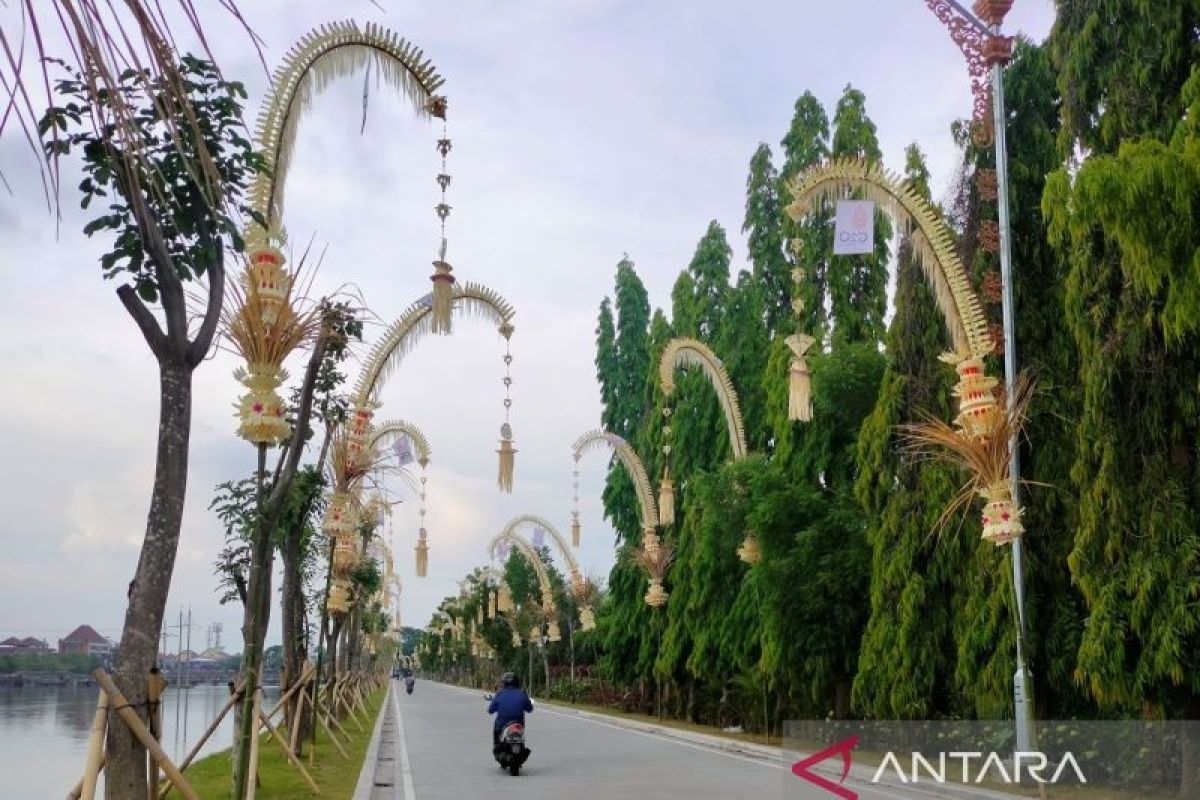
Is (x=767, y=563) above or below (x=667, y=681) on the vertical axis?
above

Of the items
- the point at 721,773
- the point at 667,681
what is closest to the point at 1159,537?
the point at 721,773

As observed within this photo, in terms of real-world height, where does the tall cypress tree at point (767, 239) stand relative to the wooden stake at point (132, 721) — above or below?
above

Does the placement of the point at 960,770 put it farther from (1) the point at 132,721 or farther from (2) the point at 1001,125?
(1) the point at 132,721

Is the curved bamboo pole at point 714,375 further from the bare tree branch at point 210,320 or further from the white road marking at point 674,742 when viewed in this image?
the bare tree branch at point 210,320

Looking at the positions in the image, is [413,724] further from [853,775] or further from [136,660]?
[136,660]

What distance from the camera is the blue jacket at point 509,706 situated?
18.6 m

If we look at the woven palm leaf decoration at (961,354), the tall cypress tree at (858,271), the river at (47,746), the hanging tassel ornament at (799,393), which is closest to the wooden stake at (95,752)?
the woven palm leaf decoration at (961,354)

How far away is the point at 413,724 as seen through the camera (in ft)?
113

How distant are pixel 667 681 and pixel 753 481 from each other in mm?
14391

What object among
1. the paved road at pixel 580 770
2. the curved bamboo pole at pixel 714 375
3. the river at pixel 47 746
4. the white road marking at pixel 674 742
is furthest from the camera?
Answer: the curved bamboo pole at pixel 714 375

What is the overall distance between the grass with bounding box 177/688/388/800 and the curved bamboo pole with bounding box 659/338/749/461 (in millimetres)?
10796

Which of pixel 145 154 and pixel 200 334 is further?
pixel 200 334

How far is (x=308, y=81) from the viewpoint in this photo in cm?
1059

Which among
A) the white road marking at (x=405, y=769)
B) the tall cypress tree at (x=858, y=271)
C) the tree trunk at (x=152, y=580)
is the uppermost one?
the tall cypress tree at (x=858, y=271)
